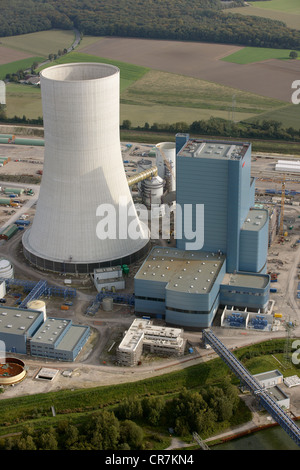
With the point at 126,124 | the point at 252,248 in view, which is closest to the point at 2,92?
the point at 126,124

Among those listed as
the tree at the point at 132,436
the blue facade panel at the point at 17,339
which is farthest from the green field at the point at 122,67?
the tree at the point at 132,436

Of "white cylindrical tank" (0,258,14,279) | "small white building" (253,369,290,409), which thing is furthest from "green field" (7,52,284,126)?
"small white building" (253,369,290,409)

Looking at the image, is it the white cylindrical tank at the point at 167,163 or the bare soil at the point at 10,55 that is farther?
the bare soil at the point at 10,55

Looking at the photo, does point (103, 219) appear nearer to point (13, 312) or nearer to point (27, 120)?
point (13, 312)

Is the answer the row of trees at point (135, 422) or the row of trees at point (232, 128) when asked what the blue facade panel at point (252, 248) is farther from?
the row of trees at point (232, 128)

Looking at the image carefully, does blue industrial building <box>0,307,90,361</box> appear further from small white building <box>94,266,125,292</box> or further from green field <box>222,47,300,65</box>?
green field <box>222,47,300,65</box>
